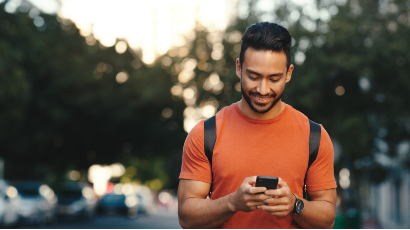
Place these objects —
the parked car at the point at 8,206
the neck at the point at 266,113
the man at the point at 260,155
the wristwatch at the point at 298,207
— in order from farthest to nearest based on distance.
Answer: the parked car at the point at 8,206 < the neck at the point at 266,113 < the man at the point at 260,155 < the wristwatch at the point at 298,207

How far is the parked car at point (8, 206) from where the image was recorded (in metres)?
17.6

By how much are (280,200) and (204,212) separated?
0.46 m

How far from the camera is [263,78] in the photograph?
293 cm

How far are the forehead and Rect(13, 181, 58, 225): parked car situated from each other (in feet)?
61.4

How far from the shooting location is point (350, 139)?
1828cm

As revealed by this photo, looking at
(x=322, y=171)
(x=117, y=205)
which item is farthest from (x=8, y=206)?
(x=322, y=171)

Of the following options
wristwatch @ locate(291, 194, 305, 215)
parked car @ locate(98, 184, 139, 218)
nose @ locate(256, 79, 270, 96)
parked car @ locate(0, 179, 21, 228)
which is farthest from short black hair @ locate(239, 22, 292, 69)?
parked car @ locate(98, 184, 139, 218)

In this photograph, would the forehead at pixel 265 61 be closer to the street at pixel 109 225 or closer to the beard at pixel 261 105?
the beard at pixel 261 105

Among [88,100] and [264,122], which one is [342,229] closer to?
[264,122]

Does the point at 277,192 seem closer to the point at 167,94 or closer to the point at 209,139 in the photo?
the point at 209,139

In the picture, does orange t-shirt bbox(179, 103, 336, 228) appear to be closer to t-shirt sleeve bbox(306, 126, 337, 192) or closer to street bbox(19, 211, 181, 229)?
t-shirt sleeve bbox(306, 126, 337, 192)

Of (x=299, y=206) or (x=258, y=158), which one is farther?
(x=258, y=158)

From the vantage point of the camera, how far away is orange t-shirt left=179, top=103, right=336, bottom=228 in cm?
291

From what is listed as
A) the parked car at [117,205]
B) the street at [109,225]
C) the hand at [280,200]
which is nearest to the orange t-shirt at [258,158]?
the hand at [280,200]
